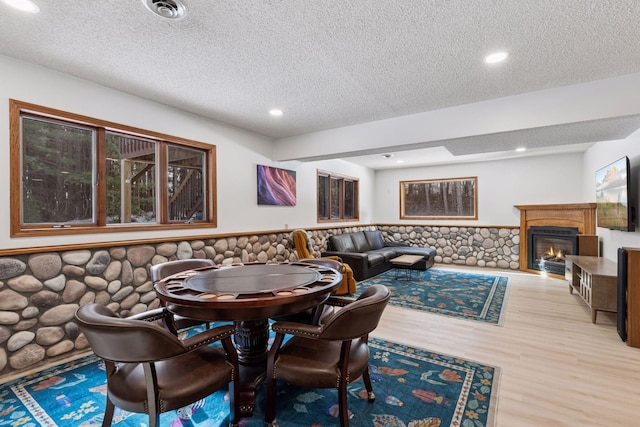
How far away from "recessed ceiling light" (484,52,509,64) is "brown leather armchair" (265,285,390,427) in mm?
2035

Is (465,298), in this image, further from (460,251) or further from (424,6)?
(424,6)

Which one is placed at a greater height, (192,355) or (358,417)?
(192,355)

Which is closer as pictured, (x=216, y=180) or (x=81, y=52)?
(x=81, y=52)

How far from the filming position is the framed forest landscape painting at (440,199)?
7242 millimetres

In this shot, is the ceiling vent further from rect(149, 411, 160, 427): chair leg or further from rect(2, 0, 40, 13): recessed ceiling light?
rect(149, 411, 160, 427): chair leg

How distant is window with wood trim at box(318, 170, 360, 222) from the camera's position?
6286 mm

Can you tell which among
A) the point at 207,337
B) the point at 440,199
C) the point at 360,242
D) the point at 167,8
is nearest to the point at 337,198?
the point at 360,242

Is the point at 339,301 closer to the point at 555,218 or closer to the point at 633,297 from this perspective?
the point at 633,297

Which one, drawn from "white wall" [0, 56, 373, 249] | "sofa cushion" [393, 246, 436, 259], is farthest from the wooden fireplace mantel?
"white wall" [0, 56, 373, 249]

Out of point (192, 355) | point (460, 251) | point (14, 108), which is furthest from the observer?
point (460, 251)

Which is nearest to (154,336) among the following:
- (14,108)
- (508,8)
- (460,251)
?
(14,108)

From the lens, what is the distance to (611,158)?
4395mm

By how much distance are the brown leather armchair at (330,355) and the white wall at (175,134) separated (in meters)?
2.29

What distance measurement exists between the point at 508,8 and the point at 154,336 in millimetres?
2670
